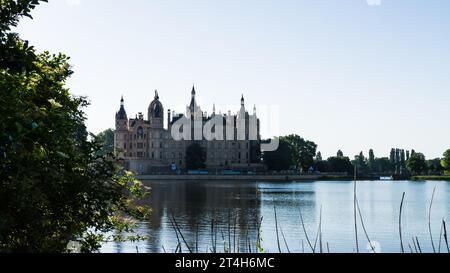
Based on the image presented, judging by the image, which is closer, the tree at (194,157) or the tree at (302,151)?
the tree at (194,157)

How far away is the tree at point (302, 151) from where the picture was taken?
5812 inches

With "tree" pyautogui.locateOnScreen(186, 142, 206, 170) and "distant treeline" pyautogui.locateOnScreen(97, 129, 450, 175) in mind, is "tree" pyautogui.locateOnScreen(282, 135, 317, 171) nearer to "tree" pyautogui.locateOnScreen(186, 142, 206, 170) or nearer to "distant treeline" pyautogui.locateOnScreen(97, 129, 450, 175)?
"distant treeline" pyautogui.locateOnScreen(97, 129, 450, 175)

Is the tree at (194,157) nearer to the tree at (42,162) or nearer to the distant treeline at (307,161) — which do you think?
the distant treeline at (307,161)

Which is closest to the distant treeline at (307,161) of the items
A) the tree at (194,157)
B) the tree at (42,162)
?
the tree at (194,157)

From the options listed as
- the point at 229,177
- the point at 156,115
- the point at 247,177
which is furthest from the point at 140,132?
the point at 247,177

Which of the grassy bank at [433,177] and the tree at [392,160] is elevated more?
the tree at [392,160]

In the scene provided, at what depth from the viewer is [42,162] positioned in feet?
30.8

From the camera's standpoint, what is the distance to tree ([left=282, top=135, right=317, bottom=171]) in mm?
147625

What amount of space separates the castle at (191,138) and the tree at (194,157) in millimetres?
933

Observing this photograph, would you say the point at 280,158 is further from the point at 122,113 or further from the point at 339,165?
the point at 122,113

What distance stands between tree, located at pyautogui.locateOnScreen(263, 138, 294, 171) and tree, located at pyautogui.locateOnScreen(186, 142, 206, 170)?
16.2 m

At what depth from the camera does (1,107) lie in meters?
7.41

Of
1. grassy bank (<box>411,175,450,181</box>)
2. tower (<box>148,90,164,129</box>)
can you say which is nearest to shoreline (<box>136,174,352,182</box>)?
tower (<box>148,90,164,129</box>)
